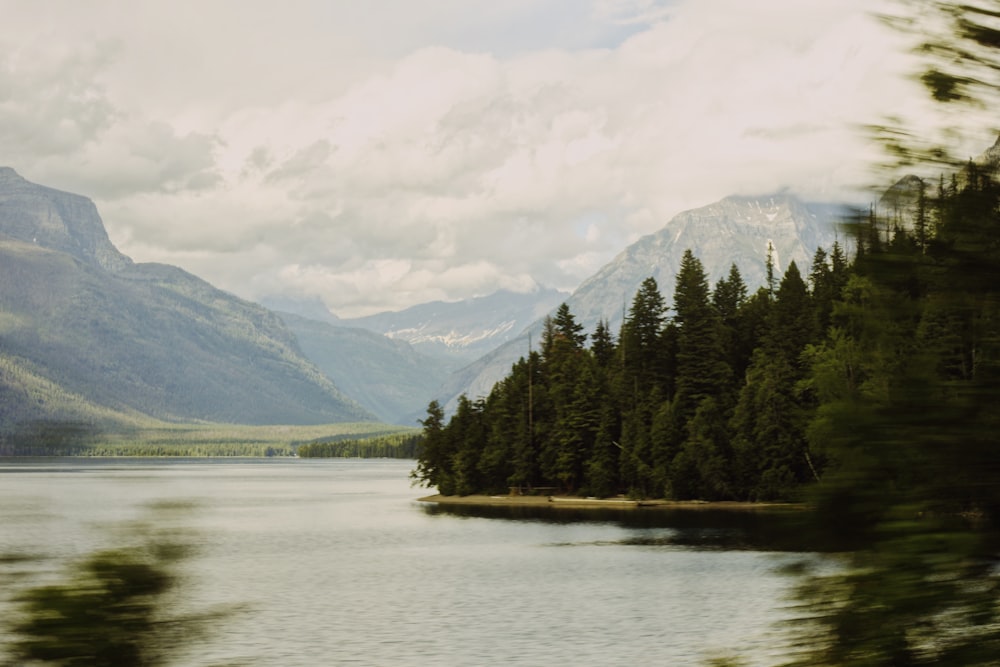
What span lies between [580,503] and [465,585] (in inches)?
2668

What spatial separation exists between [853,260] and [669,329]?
129784 millimetres

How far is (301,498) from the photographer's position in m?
161

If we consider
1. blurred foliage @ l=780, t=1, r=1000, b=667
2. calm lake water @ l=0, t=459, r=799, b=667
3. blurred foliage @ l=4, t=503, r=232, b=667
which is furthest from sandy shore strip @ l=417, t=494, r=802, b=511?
blurred foliage @ l=4, t=503, r=232, b=667

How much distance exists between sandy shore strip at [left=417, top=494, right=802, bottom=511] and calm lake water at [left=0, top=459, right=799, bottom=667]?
868 centimetres

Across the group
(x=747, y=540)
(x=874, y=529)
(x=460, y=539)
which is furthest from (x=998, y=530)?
(x=460, y=539)

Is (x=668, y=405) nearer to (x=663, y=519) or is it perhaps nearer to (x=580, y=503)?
(x=580, y=503)

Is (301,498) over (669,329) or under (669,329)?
under

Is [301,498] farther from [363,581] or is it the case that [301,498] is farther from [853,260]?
[853,260]

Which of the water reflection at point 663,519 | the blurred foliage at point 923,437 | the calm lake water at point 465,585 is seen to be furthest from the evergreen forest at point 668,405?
the blurred foliage at point 923,437

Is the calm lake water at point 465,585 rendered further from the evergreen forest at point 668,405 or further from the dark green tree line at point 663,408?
the dark green tree line at point 663,408

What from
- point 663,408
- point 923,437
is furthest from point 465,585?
point 663,408

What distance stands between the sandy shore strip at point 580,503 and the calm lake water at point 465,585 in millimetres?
8683

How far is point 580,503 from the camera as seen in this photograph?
428 feet

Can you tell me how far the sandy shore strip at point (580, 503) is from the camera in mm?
119750
